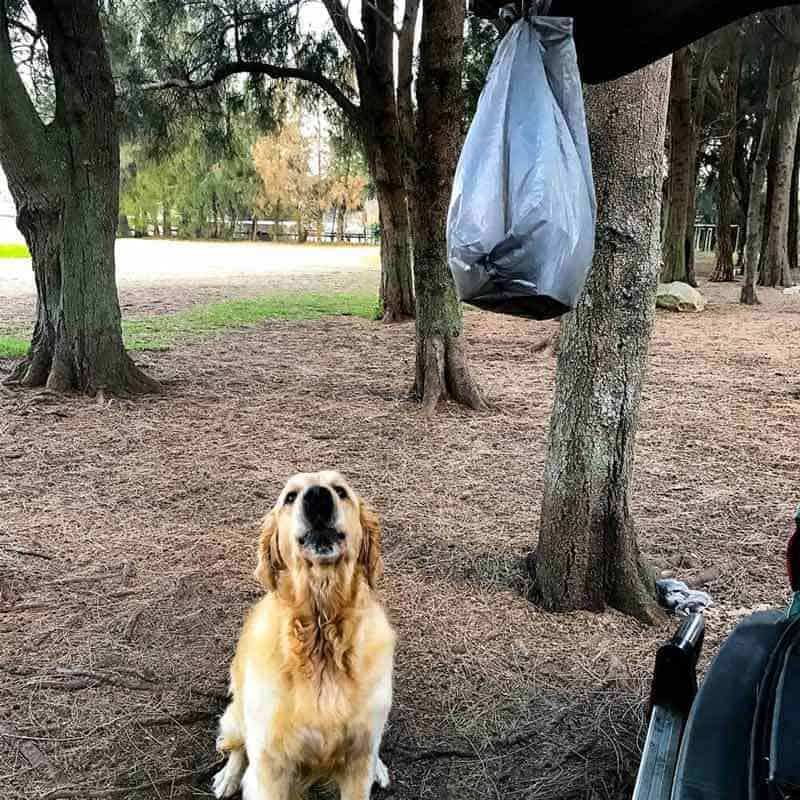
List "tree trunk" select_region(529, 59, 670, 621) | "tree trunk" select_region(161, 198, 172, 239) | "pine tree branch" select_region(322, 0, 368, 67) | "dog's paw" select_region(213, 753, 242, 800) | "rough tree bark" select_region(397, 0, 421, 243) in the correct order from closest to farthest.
Result: 1. "dog's paw" select_region(213, 753, 242, 800)
2. "tree trunk" select_region(529, 59, 670, 621)
3. "rough tree bark" select_region(397, 0, 421, 243)
4. "pine tree branch" select_region(322, 0, 368, 67)
5. "tree trunk" select_region(161, 198, 172, 239)

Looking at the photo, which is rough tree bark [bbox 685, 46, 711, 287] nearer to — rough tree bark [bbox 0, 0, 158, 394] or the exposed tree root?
the exposed tree root

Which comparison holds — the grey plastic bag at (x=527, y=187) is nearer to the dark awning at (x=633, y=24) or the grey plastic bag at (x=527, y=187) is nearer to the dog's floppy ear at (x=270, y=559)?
the dark awning at (x=633, y=24)

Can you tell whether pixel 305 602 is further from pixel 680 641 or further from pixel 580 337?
pixel 580 337

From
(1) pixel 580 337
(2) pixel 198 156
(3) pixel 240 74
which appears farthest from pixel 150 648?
(2) pixel 198 156

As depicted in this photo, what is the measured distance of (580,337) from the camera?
3590mm

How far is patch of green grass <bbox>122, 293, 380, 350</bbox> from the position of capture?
12223mm

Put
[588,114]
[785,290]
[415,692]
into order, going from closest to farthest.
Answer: [415,692] → [588,114] → [785,290]

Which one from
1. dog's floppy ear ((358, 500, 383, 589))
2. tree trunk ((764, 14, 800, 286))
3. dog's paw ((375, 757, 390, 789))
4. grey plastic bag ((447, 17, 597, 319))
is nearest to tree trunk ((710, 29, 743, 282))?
tree trunk ((764, 14, 800, 286))

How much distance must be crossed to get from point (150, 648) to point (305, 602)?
1.38 meters

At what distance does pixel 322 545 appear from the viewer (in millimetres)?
2518

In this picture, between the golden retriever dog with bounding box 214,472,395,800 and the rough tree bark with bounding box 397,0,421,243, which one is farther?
the rough tree bark with bounding box 397,0,421,243

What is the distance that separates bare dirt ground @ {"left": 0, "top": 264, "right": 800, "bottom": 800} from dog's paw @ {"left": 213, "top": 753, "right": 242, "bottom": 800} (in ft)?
0.20

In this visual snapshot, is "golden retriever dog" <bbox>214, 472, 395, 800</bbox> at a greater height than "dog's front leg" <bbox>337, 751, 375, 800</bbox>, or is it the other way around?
"golden retriever dog" <bbox>214, 472, 395, 800</bbox>

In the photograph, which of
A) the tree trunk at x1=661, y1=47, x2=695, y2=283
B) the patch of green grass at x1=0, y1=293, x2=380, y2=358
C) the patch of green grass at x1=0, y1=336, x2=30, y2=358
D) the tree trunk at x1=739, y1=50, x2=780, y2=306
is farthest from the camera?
the tree trunk at x1=661, y1=47, x2=695, y2=283
